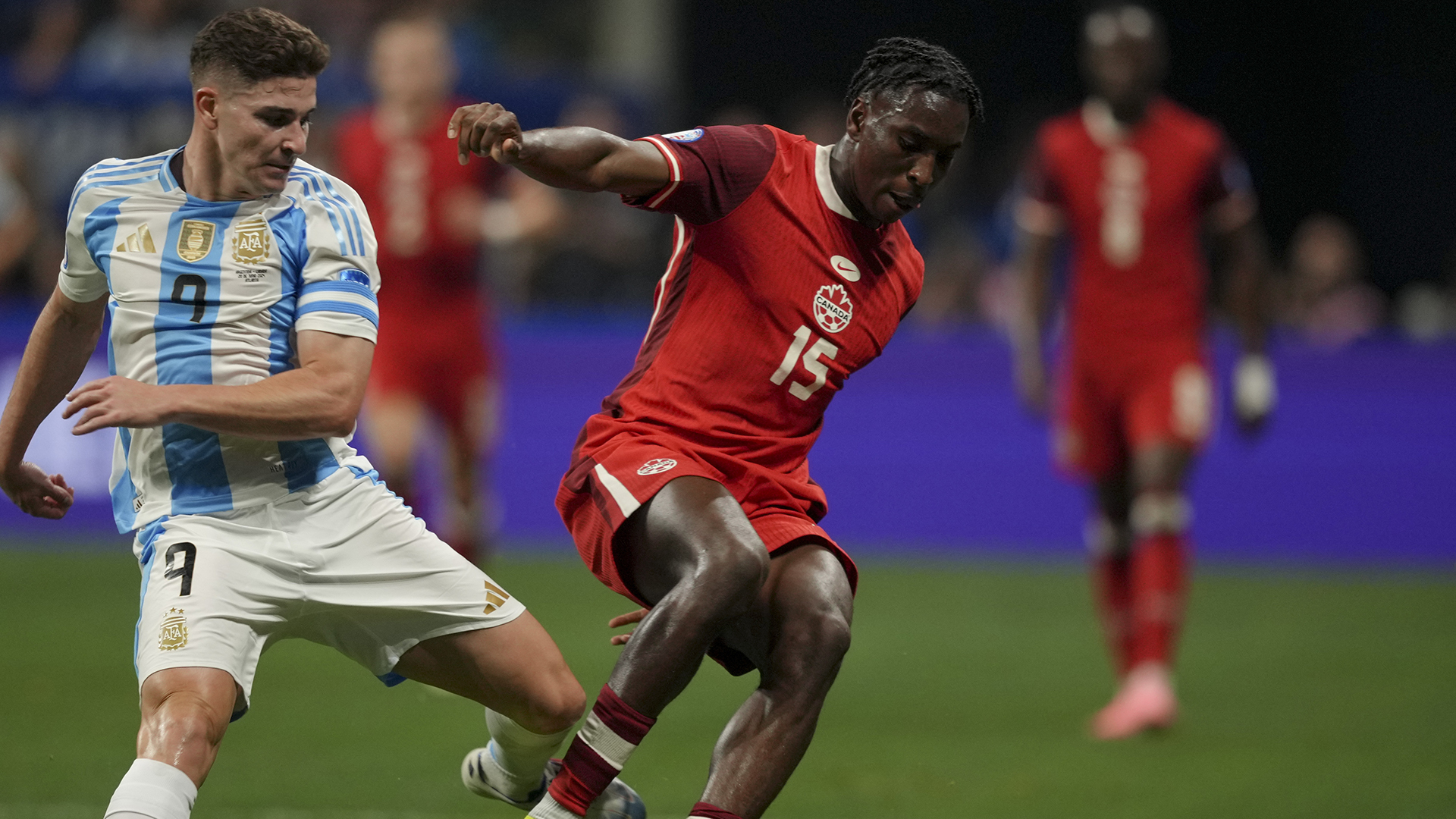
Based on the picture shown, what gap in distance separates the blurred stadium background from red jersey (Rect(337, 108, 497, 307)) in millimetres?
1897

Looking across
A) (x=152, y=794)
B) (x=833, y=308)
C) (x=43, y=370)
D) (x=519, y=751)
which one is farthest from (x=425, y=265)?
(x=152, y=794)

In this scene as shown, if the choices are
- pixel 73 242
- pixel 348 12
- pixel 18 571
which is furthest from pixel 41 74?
pixel 73 242

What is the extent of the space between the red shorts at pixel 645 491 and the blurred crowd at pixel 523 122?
773 cm

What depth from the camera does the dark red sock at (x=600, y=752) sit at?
13.1ft

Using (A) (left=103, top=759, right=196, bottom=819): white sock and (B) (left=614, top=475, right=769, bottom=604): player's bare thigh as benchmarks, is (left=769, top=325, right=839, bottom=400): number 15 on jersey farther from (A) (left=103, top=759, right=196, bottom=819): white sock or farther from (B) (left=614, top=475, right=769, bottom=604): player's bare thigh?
(A) (left=103, top=759, right=196, bottom=819): white sock

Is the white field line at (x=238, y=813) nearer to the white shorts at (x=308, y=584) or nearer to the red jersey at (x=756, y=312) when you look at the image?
the white shorts at (x=308, y=584)

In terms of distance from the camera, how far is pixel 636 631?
4.07 metres

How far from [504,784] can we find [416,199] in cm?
481

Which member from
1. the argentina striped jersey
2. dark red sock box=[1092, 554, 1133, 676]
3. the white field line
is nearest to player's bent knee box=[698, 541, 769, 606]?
the argentina striped jersey

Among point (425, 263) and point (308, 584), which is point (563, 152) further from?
point (425, 263)

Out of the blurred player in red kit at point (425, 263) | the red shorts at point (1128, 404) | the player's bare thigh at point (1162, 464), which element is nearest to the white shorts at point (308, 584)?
the player's bare thigh at point (1162, 464)

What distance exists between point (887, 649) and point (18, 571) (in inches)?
221

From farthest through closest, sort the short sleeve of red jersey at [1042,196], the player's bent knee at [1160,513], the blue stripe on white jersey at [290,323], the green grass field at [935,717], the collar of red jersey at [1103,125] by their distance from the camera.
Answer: the short sleeve of red jersey at [1042,196] < the collar of red jersey at [1103,125] < the player's bent knee at [1160,513] < the green grass field at [935,717] < the blue stripe on white jersey at [290,323]

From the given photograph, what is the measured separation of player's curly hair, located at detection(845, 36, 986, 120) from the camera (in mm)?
4344
